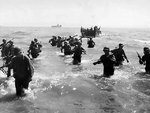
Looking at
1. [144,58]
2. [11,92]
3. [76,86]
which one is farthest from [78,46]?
[11,92]

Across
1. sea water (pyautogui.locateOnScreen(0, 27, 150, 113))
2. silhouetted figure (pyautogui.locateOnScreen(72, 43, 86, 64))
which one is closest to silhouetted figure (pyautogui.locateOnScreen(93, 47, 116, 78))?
sea water (pyautogui.locateOnScreen(0, 27, 150, 113))

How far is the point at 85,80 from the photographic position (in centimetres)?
1433

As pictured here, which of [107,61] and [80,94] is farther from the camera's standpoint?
[107,61]

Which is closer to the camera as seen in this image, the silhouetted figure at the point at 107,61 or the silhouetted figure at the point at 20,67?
the silhouetted figure at the point at 20,67

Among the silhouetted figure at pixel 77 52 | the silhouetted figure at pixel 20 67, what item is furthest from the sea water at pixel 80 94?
the silhouetted figure at pixel 77 52

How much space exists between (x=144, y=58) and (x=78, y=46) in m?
6.29

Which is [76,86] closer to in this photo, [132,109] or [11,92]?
[11,92]

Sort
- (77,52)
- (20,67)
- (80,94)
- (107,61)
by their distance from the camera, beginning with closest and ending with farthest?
(20,67) < (80,94) < (107,61) < (77,52)

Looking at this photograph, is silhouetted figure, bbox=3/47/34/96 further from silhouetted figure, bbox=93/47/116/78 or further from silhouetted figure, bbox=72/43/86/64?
silhouetted figure, bbox=72/43/86/64

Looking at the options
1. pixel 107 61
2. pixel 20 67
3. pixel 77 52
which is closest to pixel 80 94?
pixel 20 67

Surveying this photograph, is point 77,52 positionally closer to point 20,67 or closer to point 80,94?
point 80,94

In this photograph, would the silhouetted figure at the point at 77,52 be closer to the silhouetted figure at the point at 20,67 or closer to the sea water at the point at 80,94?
the sea water at the point at 80,94

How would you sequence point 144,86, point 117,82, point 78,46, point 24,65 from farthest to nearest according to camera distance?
1. point 78,46
2. point 117,82
3. point 144,86
4. point 24,65

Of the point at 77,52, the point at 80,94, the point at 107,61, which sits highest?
the point at 107,61
